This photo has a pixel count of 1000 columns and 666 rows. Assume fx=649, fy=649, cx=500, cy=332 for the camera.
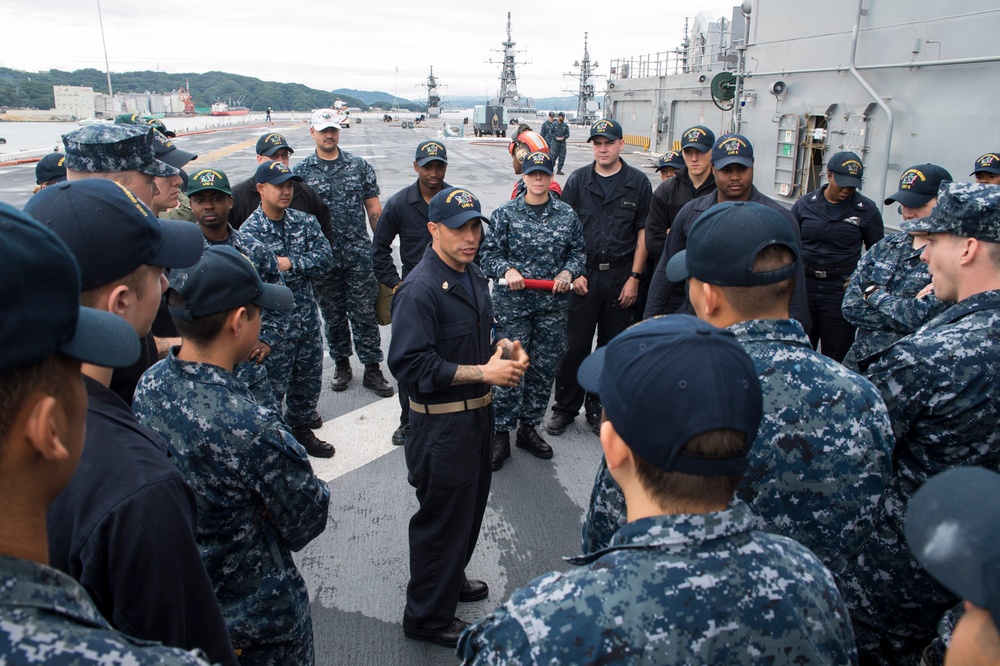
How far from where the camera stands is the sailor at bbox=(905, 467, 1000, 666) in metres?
0.84

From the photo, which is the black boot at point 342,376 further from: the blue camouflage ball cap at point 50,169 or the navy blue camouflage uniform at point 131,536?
the navy blue camouflage uniform at point 131,536

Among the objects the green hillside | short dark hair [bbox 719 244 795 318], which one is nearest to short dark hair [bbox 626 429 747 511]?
short dark hair [bbox 719 244 795 318]

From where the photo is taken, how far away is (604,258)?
200 inches

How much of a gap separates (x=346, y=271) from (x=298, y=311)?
1.23 m

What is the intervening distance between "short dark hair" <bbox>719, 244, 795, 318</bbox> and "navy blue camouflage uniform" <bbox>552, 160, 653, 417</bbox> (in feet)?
10.6

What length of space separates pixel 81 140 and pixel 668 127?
27539mm

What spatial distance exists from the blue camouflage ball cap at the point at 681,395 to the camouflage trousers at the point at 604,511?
0.62 m

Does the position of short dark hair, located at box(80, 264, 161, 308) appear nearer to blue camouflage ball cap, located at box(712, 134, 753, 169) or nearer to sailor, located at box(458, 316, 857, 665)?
sailor, located at box(458, 316, 857, 665)

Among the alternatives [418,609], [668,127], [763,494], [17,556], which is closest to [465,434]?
[418,609]

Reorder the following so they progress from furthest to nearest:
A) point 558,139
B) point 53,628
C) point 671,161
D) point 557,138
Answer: point 558,139 < point 557,138 < point 671,161 < point 53,628

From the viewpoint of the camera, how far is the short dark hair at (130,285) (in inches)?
66.2

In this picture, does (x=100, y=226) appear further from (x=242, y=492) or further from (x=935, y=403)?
(x=935, y=403)

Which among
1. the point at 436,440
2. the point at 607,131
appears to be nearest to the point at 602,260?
the point at 607,131

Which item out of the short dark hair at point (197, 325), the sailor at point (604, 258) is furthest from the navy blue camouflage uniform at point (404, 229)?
the short dark hair at point (197, 325)
